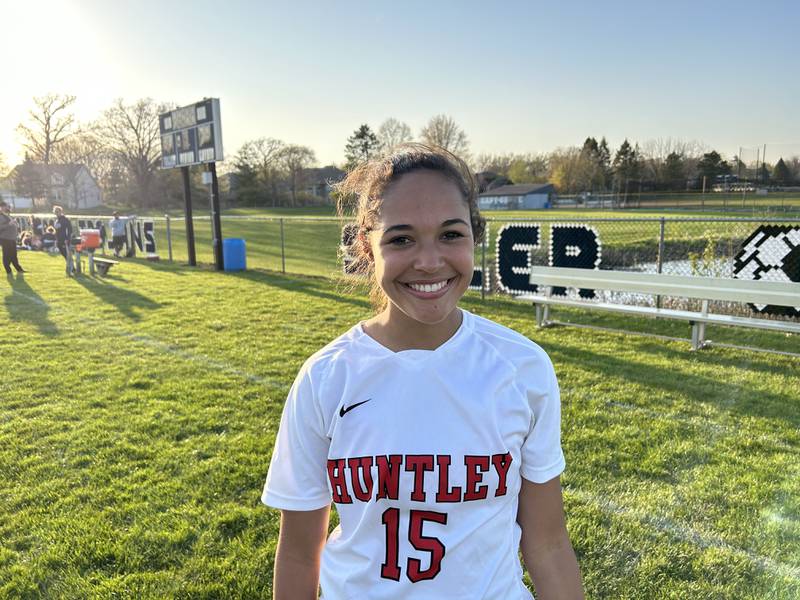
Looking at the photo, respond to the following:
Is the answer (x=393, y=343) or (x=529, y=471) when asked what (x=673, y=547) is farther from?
(x=393, y=343)

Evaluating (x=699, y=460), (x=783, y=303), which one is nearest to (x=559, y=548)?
(x=699, y=460)

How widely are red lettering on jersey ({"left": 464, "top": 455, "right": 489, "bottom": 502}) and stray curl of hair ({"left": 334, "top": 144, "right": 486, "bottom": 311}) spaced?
62cm

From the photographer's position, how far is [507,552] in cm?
A: 143

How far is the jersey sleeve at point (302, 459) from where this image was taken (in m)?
1.40

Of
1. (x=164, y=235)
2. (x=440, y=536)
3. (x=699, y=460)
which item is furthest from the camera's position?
(x=164, y=235)

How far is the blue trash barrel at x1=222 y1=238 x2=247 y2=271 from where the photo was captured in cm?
1531

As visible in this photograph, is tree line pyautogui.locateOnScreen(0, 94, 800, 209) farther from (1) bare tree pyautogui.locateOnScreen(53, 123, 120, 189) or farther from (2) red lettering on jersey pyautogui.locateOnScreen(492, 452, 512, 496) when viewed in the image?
(2) red lettering on jersey pyautogui.locateOnScreen(492, 452, 512, 496)

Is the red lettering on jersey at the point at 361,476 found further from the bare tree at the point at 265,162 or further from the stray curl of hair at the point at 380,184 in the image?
the bare tree at the point at 265,162

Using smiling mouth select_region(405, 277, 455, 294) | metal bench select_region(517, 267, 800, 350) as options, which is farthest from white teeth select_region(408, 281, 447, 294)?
metal bench select_region(517, 267, 800, 350)

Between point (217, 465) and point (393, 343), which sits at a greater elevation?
point (393, 343)

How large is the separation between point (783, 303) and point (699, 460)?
3.25 meters

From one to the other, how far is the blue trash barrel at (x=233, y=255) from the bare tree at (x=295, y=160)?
197ft

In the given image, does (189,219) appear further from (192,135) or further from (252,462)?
(252,462)

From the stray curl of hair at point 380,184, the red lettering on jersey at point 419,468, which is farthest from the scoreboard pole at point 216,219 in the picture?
→ the red lettering on jersey at point 419,468
